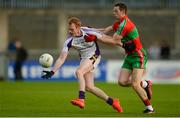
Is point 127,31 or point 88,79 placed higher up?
point 127,31

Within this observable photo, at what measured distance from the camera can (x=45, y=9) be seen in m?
44.6

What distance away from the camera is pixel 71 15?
4459 cm

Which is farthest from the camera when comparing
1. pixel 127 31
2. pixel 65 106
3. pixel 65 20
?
pixel 65 20

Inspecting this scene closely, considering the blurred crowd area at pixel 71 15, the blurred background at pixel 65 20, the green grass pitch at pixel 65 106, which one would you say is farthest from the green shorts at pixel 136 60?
the blurred crowd area at pixel 71 15

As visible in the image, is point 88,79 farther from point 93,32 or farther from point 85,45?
point 93,32

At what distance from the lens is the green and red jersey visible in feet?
55.6

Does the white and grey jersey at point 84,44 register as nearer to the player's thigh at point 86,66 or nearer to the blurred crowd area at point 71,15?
the player's thigh at point 86,66

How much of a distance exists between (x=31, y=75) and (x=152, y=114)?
22.1 metres

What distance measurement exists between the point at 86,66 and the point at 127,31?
3.89ft

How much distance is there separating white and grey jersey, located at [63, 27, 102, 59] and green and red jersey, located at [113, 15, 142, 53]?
0.48 metres

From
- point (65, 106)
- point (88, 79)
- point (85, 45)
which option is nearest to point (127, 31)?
point (85, 45)

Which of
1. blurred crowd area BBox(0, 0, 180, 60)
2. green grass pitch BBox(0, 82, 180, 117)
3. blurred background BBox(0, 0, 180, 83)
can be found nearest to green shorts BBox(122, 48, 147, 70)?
green grass pitch BBox(0, 82, 180, 117)

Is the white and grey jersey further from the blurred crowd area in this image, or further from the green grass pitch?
the blurred crowd area

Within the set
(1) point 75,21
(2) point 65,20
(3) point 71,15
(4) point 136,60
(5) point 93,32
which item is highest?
(3) point 71,15
